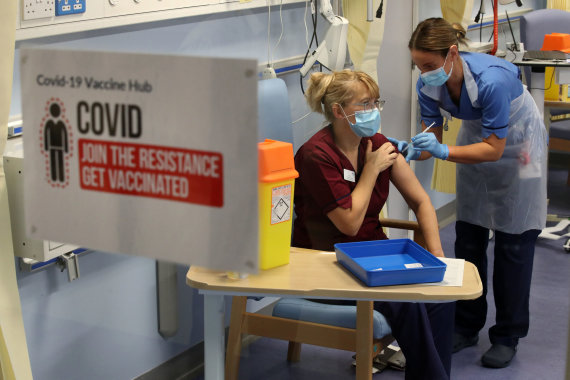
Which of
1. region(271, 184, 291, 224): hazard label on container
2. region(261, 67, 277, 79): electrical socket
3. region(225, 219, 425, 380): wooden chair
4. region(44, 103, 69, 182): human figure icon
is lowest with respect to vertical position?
region(225, 219, 425, 380): wooden chair

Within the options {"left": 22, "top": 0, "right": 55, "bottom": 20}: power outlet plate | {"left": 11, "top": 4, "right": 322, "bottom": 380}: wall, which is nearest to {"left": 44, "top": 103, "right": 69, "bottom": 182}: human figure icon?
{"left": 11, "top": 4, "right": 322, "bottom": 380}: wall

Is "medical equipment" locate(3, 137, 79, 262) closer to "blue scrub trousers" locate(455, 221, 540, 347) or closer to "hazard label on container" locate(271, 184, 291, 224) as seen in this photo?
"hazard label on container" locate(271, 184, 291, 224)

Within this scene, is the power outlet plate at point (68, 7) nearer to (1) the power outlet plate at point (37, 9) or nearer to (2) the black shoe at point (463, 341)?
(1) the power outlet plate at point (37, 9)

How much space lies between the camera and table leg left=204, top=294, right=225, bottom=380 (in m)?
1.87

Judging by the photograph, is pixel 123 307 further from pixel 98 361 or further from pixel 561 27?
pixel 561 27

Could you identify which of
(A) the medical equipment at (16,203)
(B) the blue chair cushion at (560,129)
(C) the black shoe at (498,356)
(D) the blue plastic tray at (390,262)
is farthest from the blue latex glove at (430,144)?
(A) the medical equipment at (16,203)

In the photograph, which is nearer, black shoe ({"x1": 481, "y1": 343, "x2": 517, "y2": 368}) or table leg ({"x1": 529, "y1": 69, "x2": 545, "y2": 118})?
table leg ({"x1": 529, "y1": 69, "x2": 545, "y2": 118})

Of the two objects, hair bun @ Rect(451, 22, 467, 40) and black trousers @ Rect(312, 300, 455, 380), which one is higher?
hair bun @ Rect(451, 22, 467, 40)

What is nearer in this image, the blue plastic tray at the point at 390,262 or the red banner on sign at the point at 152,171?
the red banner on sign at the point at 152,171

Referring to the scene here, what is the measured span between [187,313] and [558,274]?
1.28 m

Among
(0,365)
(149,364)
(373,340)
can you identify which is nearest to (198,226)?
(0,365)

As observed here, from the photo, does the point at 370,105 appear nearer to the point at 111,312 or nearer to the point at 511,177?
the point at 511,177

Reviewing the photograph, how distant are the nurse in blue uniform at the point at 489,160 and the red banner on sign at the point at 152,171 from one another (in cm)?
167

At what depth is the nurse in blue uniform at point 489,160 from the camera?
A: 240 centimetres
